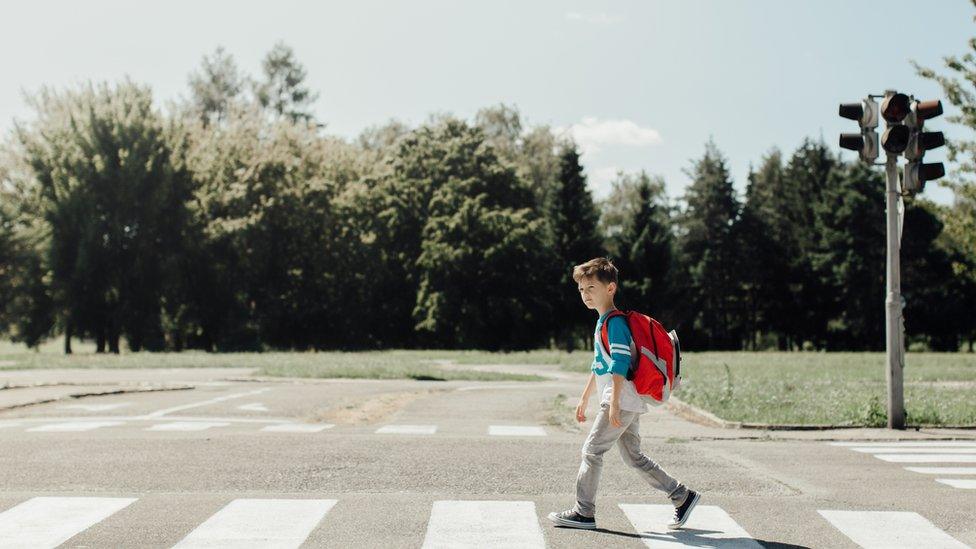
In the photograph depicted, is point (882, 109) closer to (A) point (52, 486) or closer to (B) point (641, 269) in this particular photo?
(A) point (52, 486)

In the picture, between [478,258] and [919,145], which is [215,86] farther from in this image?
[919,145]

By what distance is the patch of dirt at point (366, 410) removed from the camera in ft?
52.1

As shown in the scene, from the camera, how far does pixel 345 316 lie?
→ 203 ft

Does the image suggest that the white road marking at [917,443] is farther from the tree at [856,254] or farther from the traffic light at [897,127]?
the tree at [856,254]

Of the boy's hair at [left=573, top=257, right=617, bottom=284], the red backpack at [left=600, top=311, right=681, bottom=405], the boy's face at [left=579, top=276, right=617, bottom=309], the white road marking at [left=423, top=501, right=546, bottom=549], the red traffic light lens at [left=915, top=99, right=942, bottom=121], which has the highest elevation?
the red traffic light lens at [left=915, top=99, right=942, bottom=121]

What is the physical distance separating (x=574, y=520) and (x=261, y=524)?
2.00m

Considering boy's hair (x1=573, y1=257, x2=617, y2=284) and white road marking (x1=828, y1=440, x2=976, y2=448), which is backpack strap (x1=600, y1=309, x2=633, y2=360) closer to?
boy's hair (x1=573, y1=257, x2=617, y2=284)

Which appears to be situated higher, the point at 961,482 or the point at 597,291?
the point at 597,291

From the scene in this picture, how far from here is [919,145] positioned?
13523 millimetres

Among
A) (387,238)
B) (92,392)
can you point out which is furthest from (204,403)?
(387,238)

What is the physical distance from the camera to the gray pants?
22.3 ft

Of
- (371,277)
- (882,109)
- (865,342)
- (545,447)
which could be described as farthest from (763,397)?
(865,342)

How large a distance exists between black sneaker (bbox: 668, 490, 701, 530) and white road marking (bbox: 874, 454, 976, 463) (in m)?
4.73

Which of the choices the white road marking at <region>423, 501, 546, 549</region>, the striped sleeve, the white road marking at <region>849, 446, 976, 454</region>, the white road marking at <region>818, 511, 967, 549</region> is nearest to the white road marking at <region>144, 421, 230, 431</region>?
the white road marking at <region>423, 501, 546, 549</region>
